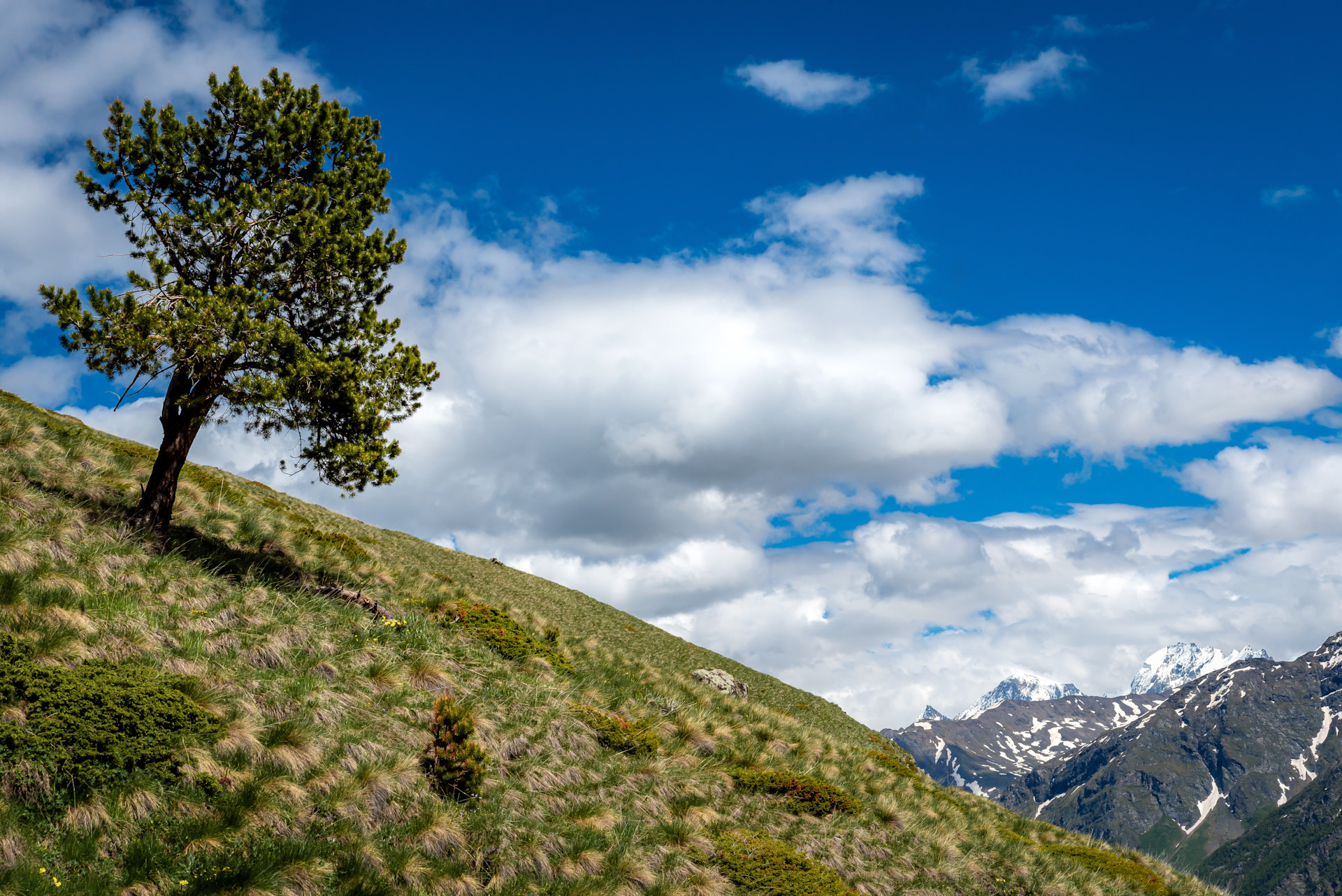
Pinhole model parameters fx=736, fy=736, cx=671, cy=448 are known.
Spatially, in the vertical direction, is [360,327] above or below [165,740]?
above

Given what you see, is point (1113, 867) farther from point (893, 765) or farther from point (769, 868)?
point (769, 868)

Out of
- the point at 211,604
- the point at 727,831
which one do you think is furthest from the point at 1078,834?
the point at 211,604

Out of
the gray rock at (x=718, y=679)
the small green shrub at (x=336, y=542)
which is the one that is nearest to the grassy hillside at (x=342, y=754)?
the small green shrub at (x=336, y=542)

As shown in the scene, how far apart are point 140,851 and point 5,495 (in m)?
10.6

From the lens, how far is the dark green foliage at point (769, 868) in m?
11.6

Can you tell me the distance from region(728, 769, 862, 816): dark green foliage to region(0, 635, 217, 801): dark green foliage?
10.3 metres

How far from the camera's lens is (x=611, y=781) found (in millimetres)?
13258

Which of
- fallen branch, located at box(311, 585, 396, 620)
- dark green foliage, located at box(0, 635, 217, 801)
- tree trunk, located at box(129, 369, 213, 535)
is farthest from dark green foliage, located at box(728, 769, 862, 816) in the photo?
tree trunk, located at box(129, 369, 213, 535)

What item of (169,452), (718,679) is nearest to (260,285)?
(169,452)

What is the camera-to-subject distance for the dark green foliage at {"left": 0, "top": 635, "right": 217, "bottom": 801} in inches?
304

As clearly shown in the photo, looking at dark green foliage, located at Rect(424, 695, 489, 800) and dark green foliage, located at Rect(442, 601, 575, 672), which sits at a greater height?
dark green foliage, located at Rect(442, 601, 575, 672)

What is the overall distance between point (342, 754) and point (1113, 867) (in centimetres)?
2036

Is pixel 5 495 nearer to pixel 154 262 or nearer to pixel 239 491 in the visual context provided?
pixel 154 262

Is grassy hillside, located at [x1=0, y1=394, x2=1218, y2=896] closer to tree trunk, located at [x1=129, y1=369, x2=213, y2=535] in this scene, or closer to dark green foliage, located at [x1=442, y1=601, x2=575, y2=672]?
dark green foliage, located at [x1=442, y1=601, x2=575, y2=672]
